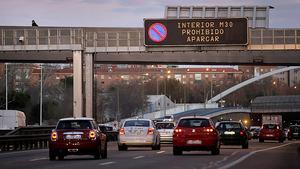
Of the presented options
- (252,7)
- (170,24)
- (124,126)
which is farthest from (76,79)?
(124,126)

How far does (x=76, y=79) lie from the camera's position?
227ft

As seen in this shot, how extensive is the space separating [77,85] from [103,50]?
379 cm

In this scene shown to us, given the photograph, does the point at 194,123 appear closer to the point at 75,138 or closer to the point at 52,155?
the point at 75,138

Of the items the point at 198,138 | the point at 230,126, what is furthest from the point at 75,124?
the point at 230,126

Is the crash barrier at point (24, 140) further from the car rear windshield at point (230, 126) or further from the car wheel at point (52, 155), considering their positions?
the car wheel at point (52, 155)

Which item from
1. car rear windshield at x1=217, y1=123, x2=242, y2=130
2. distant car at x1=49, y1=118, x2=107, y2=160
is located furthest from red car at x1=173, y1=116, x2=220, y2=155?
→ car rear windshield at x1=217, y1=123, x2=242, y2=130

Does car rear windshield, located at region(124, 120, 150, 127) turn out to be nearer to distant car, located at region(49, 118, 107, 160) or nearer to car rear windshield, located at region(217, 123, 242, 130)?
car rear windshield, located at region(217, 123, 242, 130)

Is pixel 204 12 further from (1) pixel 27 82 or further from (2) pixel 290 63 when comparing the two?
(1) pixel 27 82

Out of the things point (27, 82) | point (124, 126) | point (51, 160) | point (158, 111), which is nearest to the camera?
point (51, 160)

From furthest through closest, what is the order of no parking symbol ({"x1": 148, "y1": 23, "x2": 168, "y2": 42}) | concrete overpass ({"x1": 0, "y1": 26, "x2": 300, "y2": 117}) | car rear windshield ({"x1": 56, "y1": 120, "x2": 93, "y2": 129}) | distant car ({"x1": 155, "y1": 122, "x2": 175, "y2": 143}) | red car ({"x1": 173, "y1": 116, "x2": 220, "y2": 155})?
concrete overpass ({"x1": 0, "y1": 26, "x2": 300, "y2": 117}), no parking symbol ({"x1": 148, "y1": 23, "x2": 168, "y2": 42}), distant car ({"x1": 155, "y1": 122, "x2": 175, "y2": 143}), red car ({"x1": 173, "y1": 116, "x2": 220, "y2": 155}), car rear windshield ({"x1": 56, "y1": 120, "x2": 93, "y2": 129})

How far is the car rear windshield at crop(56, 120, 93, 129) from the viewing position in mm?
29281

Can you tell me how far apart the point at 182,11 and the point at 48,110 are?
48488 mm

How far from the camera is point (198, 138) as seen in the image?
3416 centimetres

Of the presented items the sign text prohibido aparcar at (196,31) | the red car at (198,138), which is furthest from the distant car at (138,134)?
the sign text prohibido aparcar at (196,31)
